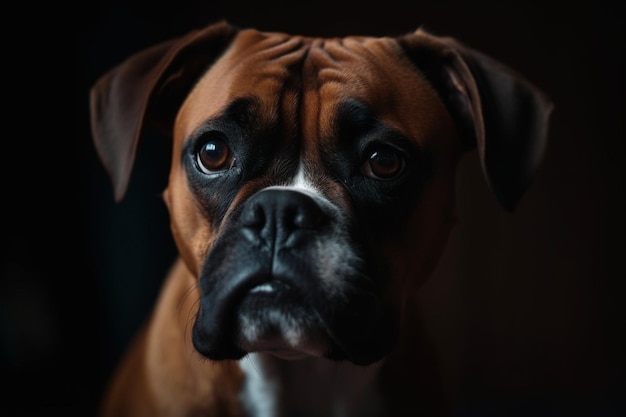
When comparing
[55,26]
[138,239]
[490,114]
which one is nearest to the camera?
[490,114]

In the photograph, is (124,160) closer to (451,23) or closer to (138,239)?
(138,239)

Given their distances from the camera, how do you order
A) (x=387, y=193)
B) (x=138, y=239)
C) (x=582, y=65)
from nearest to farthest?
1. (x=387, y=193)
2. (x=138, y=239)
3. (x=582, y=65)

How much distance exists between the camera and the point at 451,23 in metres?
2.37

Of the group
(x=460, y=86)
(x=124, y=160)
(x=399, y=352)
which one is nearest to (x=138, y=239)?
(x=124, y=160)

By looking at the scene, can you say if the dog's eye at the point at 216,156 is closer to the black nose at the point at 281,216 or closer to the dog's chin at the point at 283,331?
the black nose at the point at 281,216

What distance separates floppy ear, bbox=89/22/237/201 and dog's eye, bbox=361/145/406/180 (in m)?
0.43

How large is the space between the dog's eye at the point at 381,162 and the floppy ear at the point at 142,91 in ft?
1.41

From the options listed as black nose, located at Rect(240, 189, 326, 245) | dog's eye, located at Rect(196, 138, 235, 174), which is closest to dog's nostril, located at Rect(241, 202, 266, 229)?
black nose, located at Rect(240, 189, 326, 245)

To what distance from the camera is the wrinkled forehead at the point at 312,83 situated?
1.25 m

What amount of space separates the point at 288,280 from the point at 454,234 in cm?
158

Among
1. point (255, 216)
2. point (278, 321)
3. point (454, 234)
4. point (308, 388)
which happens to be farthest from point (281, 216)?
point (454, 234)

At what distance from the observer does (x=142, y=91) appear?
4.63ft

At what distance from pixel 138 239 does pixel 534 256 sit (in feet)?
4.65

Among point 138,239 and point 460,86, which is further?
point 138,239
